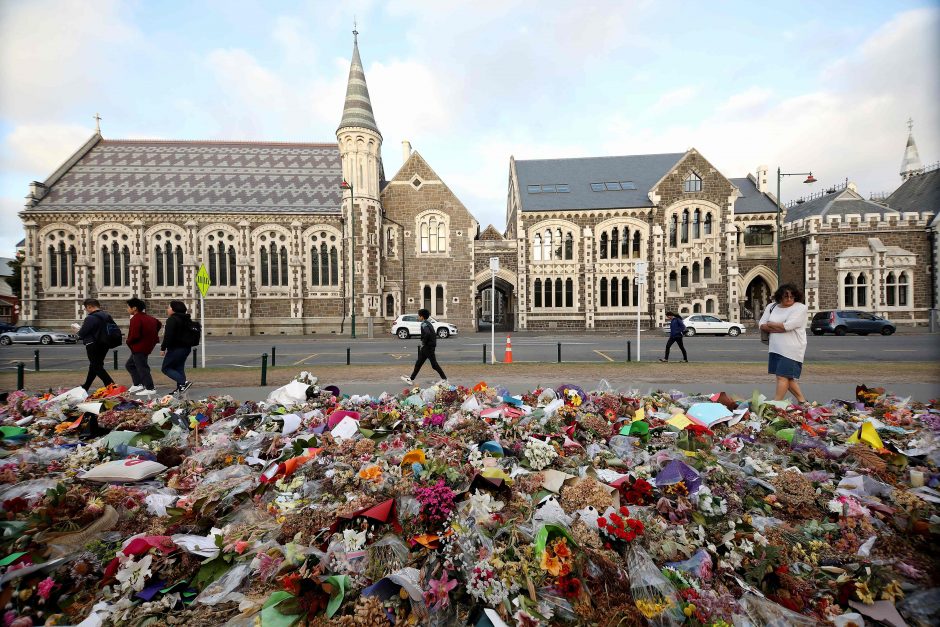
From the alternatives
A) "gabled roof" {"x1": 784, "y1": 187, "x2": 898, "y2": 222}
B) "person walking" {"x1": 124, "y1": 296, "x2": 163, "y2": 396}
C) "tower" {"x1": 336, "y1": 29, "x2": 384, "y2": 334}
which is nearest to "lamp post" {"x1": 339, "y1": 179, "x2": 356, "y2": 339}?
"tower" {"x1": 336, "y1": 29, "x2": 384, "y2": 334}

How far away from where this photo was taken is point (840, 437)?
4.08 metres

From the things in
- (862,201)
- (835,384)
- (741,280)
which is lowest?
(835,384)

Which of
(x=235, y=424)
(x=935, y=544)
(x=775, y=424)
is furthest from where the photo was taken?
(x=235, y=424)

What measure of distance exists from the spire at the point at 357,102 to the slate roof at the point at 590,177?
12609mm

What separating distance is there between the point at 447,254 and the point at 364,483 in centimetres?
2927

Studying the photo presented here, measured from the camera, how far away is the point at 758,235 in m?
32.2

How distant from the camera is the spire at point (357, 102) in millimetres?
29125

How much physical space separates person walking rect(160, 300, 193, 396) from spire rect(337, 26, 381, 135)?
82.7 feet

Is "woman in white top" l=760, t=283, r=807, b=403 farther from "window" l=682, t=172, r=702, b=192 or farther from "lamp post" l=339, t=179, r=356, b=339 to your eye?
"window" l=682, t=172, r=702, b=192

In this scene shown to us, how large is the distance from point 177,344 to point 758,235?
37.9 metres

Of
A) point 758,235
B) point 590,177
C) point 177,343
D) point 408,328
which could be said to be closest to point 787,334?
point 177,343

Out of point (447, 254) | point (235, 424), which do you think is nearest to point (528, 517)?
point (235, 424)

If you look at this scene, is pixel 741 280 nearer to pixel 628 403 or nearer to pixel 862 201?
pixel 862 201

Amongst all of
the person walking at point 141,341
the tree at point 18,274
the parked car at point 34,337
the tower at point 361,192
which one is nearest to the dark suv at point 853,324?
the tower at point 361,192
